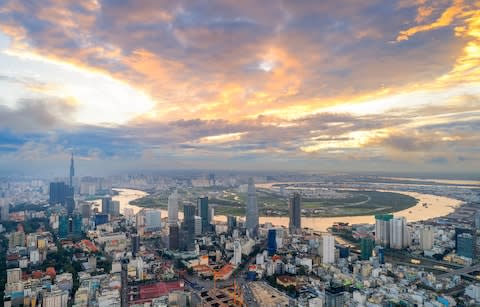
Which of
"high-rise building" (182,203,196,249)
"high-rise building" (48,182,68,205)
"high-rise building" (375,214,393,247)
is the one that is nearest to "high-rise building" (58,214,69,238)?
"high-rise building" (182,203,196,249)

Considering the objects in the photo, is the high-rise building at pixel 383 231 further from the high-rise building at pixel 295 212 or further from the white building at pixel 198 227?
the white building at pixel 198 227

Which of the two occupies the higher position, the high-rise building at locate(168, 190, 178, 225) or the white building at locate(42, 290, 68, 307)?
the high-rise building at locate(168, 190, 178, 225)

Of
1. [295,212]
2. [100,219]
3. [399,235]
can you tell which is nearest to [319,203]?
[295,212]

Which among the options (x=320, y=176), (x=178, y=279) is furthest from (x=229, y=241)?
(x=320, y=176)

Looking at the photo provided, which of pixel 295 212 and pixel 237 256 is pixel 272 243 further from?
pixel 295 212

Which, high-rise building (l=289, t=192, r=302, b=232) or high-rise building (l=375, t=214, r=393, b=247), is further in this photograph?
high-rise building (l=289, t=192, r=302, b=232)

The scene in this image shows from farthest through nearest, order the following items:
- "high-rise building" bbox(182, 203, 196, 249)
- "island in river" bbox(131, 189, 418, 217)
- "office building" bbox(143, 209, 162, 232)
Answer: "island in river" bbox(131, 189, 418, 217) → "office building" bbox(143, 209, 162, 232) → "high-rise building" bbox(182, 203, 196, 249)

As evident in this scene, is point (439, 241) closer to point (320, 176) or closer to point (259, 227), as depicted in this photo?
→ point (259, 227)

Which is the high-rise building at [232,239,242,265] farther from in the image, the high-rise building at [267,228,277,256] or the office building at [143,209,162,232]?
the office building at [143,209,162,232]
